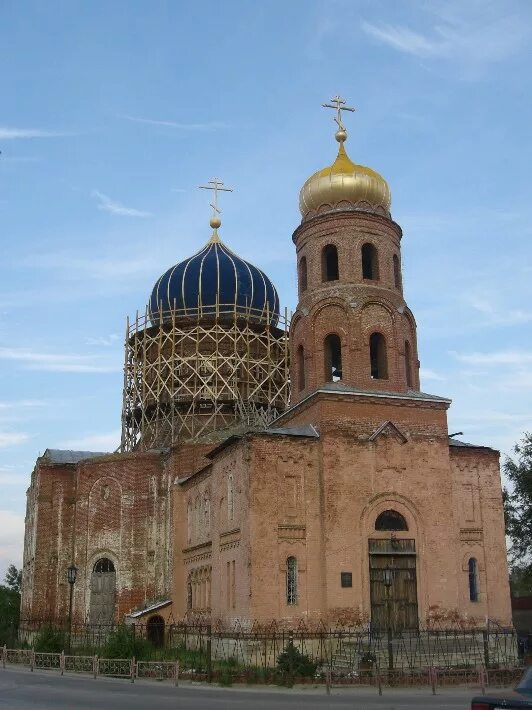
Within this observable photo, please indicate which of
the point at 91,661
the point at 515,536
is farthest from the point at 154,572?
the point at 515,536

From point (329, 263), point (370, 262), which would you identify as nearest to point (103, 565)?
point (329, 263)

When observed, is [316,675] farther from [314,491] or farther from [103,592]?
[103,592]

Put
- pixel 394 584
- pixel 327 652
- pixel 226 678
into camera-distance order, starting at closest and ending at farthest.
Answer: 1. pixel 226 678
2. pixel 327 652
3. pixel 394 584

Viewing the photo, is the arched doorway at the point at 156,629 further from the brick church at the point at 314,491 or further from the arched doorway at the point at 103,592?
the arched doorway at the point at 103,592

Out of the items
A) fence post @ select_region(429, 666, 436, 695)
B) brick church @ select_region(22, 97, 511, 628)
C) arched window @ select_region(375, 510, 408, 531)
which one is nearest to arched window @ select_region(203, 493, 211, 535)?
brick church @ select_region(22, 97, 511, 628)

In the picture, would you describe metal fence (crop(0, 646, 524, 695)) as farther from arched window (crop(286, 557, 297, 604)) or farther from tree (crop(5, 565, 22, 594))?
tree (crop(5, 565, 22, 594))

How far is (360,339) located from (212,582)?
9.22m

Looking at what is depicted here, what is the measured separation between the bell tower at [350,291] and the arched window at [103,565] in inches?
493

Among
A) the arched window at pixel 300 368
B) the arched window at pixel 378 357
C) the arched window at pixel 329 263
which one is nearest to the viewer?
the arched window at pixel 378 357

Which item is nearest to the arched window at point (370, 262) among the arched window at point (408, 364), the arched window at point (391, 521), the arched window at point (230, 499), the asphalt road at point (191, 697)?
the arched window at point (408, 364)

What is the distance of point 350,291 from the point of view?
2519 centimetres

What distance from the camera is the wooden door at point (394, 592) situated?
2219cm

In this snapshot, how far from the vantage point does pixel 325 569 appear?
71.9 feet

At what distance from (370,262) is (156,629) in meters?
16.1
